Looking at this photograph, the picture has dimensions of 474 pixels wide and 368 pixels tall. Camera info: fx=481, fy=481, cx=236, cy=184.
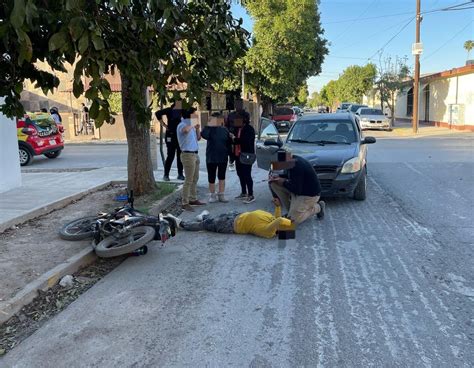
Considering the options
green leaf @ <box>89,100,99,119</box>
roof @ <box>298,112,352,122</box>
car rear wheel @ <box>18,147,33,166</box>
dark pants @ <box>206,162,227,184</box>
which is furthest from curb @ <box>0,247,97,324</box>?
car rear wheel @ <box>18,147,33,166</box>

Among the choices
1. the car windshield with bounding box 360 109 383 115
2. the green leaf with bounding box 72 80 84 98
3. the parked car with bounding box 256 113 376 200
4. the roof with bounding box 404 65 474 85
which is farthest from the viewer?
the car windshield with bounding box 360 109 383 115

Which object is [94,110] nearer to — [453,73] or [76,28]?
[76,28]

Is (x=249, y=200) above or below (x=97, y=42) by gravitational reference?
below

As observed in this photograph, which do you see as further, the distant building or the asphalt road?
the distant building

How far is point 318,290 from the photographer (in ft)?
14.8

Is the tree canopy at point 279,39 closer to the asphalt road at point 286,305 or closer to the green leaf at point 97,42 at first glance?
the asphalt road at point 286,305

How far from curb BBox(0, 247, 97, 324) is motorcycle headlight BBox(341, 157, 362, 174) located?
4.26 meters

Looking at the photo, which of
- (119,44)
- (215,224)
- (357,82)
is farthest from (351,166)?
(357,82)

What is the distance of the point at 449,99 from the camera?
3147cm

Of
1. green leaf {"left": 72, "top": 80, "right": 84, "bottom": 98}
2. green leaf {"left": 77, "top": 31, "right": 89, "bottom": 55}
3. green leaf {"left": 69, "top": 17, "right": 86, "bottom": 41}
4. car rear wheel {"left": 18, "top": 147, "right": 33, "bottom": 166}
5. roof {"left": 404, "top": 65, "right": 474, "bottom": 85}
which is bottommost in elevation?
car rear wheel {"left": 18, "top": 147, "right": 33, "bottom": 166}

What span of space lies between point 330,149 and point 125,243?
4395 mm

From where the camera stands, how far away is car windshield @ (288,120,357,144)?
9.14 metres

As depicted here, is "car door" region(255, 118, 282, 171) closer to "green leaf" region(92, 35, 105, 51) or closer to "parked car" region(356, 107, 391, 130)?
"green leaf" region(92, 35, 105, 51)

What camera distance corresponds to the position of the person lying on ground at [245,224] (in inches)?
244
